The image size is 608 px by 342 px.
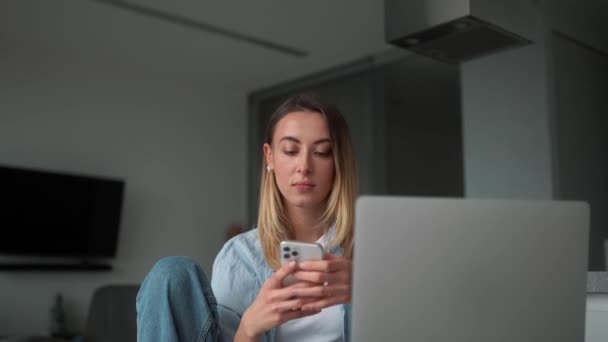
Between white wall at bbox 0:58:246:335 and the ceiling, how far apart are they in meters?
0.13

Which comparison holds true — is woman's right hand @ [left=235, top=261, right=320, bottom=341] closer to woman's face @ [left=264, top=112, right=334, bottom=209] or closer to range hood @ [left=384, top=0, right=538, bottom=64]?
woman's face @ [left=264, top=112, right=334, bottom=209]

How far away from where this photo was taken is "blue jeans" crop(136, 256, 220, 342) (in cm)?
117

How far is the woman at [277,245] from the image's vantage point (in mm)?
1193

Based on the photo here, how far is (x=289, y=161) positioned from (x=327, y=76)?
162 inches

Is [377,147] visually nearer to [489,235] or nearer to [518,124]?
[518,124]

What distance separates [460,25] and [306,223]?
119 cm

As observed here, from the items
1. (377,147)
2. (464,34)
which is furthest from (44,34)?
(464,34)

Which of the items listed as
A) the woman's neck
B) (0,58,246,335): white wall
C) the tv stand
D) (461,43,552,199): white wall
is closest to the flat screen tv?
the tv stand

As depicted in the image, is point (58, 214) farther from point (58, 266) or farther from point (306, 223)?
point (306, 223)

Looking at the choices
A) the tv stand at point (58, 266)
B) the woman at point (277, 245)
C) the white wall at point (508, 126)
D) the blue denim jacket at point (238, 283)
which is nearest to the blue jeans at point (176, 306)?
the woman at point (277, 245)

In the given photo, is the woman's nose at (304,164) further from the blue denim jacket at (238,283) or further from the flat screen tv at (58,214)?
the flat screen tv at (58,214)

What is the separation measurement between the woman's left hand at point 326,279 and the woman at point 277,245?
14 centimetres

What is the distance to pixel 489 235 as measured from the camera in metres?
0.92

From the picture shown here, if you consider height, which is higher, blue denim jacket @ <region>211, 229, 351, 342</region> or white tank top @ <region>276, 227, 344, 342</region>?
blue denim jacket @ <region>211, 229, 351, 342</region>
